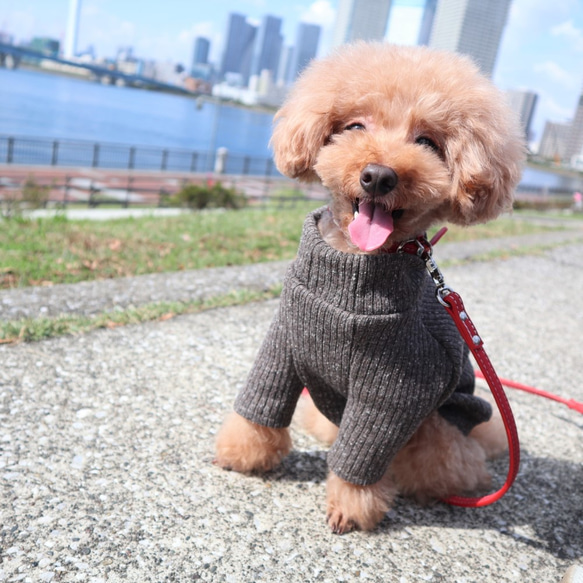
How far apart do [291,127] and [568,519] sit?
194 centimetres

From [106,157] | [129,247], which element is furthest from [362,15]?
[129,247]

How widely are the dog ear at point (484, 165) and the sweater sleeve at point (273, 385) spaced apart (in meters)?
0.75

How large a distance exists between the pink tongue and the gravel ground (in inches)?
41.8

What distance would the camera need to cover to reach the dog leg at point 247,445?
231 centimetres

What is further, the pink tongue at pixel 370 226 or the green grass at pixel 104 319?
the green grass at pixel 104 319

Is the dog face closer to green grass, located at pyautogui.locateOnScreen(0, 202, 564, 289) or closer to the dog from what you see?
the dog

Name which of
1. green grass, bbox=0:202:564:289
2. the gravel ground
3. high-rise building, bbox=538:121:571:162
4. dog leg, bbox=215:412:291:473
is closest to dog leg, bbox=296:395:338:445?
the gravel ground

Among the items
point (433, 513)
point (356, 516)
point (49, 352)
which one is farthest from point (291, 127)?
point (49, 352)

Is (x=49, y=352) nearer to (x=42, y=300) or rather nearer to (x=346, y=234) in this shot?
(x=42, y=300)

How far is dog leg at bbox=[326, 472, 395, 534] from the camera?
82.7 inches

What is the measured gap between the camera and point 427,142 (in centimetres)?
190

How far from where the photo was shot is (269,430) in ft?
7.65

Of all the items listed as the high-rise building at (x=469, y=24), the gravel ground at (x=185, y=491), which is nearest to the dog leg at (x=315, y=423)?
the gravel ground at (x=185, y=491)

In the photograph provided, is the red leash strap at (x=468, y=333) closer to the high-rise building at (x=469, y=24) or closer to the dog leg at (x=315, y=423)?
the dog leg at (x=315, y=423)
